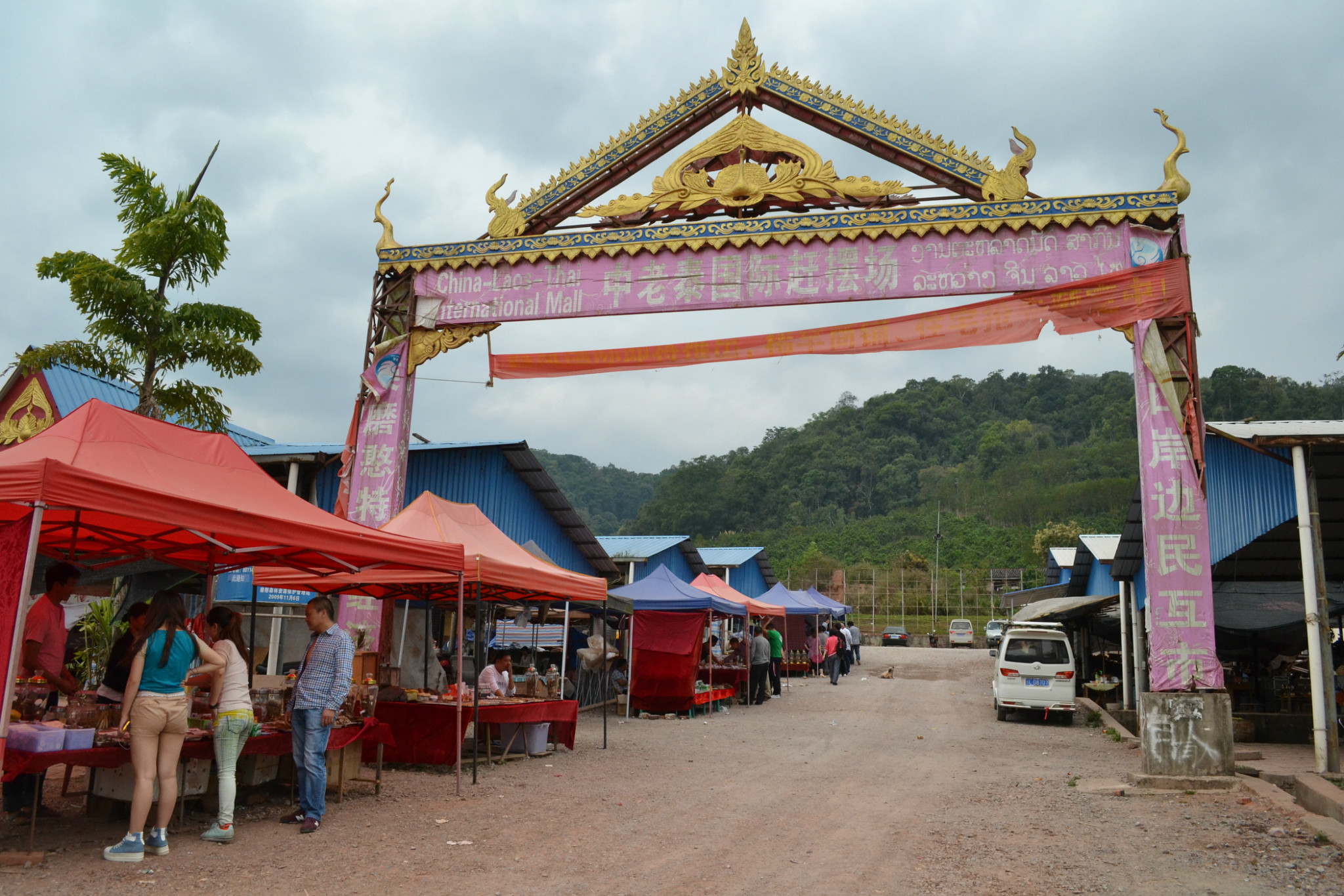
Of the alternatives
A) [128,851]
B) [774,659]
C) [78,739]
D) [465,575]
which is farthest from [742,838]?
[774,659]

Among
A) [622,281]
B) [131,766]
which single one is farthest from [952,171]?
[131,766]

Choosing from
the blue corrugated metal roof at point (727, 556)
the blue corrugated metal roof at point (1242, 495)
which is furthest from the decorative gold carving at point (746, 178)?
the blue corrugated metal roof at point (727, 556)

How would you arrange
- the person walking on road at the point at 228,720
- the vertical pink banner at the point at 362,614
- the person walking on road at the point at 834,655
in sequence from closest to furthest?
the person walking on road at the point at 228,720, the vertical pink banner at the point at 362,614, the person walking on road at the point at 834,655

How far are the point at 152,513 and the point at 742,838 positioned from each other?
463cm

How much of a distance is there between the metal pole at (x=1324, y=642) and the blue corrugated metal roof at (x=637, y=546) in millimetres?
18527

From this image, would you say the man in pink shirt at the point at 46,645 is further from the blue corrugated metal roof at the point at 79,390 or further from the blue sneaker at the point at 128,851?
the blue corrugated metal roof at the point at 79,390

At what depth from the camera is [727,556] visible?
36.1 meters

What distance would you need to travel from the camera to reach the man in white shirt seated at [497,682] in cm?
1133

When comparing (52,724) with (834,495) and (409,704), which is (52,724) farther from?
(834,495)

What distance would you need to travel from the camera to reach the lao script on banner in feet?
36.2

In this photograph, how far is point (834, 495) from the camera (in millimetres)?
93375

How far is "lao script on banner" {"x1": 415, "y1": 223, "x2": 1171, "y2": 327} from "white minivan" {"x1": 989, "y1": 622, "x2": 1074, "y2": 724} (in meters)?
8.34

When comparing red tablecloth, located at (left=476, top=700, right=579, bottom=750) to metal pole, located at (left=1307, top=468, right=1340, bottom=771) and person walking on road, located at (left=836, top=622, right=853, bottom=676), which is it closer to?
metal pole, located at (left=1307, top=468, right=1340, bottom=771)

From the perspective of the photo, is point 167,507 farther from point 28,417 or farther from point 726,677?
point 726,677
